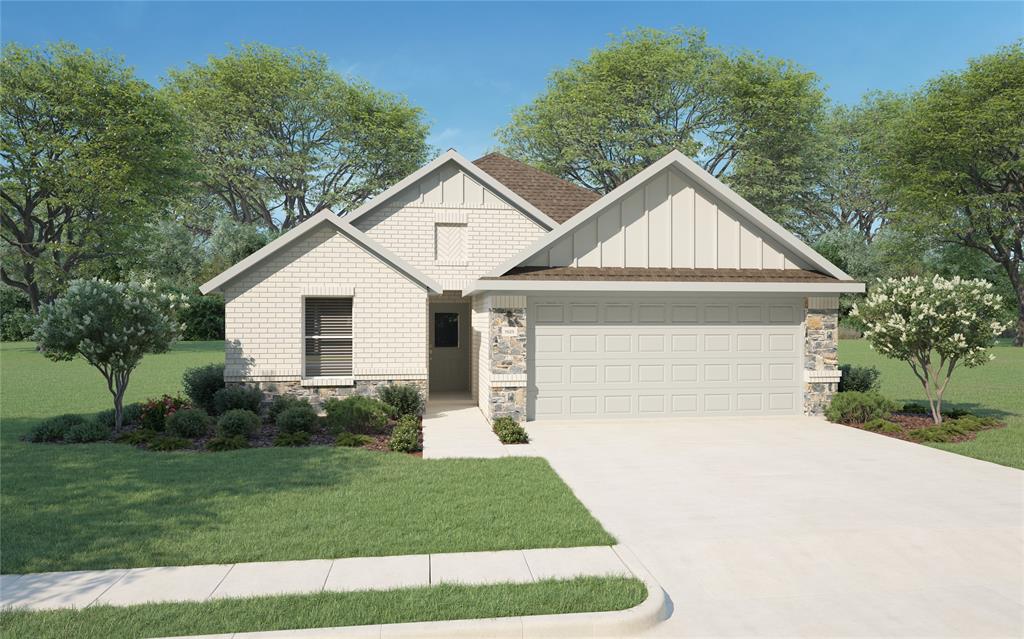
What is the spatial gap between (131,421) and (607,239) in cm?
1110

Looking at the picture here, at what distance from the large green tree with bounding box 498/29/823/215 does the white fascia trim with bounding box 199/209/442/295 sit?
31.3 m

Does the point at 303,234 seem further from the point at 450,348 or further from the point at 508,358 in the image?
the point at 450,348

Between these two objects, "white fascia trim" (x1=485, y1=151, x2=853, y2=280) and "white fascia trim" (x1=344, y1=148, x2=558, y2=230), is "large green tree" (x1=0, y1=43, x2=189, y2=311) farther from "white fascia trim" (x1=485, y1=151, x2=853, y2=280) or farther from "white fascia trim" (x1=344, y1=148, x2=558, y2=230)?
"white fascia trim" (x1=485, y1=151, x2=853, y2=280)

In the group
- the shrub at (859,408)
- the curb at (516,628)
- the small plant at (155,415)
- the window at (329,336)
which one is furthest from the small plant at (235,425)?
the shrub at (859,408)

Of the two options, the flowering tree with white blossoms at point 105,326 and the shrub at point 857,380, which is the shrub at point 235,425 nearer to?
→ the flowering tree with white blossoms at point 105,326

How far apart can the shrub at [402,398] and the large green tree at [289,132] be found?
1327 inches

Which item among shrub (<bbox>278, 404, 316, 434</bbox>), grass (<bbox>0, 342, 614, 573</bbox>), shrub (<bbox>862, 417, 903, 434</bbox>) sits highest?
shrub (<bbox>278, 404, 316, 434</bbox>)

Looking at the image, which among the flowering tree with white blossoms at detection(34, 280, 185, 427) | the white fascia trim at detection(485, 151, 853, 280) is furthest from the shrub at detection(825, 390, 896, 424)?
the flowering tree with white blossoms at detection(34, 280, 185, 427)

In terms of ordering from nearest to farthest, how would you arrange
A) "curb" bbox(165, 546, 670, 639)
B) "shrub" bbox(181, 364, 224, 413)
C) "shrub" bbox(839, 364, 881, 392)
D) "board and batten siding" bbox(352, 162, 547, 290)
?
"curb" bbox(165, 546, 670, 639) < "shrub" bbox(181, 364, 224, 413) < "shrub" bbox(839, 364, 881, 392) < "board and batten siding" bbox(352, 162, 547, 290)

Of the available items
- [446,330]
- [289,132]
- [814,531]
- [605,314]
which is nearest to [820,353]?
[605,314]

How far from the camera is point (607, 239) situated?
14680 mm

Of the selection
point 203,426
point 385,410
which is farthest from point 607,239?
point 203,426

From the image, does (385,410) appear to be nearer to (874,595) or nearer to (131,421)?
(131,421)

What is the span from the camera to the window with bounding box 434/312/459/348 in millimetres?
20328
